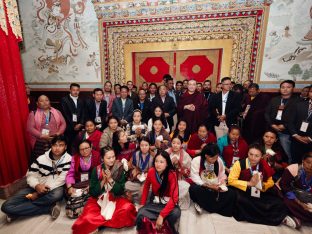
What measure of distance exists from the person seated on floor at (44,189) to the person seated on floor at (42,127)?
49cm

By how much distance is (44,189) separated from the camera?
2172 mm

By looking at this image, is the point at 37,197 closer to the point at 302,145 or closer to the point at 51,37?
the point at 302,145

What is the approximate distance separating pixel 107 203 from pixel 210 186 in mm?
1254

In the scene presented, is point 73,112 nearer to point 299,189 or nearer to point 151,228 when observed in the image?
point 151,228

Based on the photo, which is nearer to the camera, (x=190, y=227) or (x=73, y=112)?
(x=190, y=227)

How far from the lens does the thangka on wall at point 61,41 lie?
5469 millimetres

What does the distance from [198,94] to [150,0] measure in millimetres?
3352

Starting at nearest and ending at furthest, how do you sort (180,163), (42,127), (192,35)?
(180,163), (42,127), (192,35)

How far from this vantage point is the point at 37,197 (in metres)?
2.18

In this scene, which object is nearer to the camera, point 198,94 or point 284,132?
point 284,132

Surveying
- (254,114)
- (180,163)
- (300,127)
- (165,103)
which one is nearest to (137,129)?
(165,103)

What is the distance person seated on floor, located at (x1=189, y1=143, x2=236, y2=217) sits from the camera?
2166 mm

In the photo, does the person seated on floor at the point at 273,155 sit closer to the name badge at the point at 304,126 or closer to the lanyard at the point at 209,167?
the name badge at the point at 304,126

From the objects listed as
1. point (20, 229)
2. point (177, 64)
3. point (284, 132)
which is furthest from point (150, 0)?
point (20, 229)
